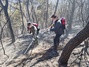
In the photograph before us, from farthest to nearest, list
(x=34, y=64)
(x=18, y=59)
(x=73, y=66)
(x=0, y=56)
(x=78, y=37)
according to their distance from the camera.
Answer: (x=0, y=56) → (x=18, y=59) → (x=34, y=64) → (x=73, y=66) → (x=78, y=37)

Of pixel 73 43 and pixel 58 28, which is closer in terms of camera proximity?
pixel 73 43

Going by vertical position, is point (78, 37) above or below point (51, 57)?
above

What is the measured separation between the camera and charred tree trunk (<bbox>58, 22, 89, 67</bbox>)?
6016mm

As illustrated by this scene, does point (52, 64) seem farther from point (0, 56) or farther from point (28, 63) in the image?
point (0, 56)

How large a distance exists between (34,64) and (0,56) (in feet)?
10.4

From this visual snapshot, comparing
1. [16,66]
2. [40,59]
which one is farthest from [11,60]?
[40,59]

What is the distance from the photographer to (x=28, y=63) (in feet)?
26.7

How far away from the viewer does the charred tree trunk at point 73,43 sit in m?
6.02

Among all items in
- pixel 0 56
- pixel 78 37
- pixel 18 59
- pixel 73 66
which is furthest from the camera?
pixel 0 56

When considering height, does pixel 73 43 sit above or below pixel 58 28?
below

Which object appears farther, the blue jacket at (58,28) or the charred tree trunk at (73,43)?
the blue jacket at (58,28)

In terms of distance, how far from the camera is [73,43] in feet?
21.2

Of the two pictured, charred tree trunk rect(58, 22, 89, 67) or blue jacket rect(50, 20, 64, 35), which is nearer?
charred tree trunk rect(58, 22, 89, 67)

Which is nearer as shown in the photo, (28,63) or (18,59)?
(28,63)
